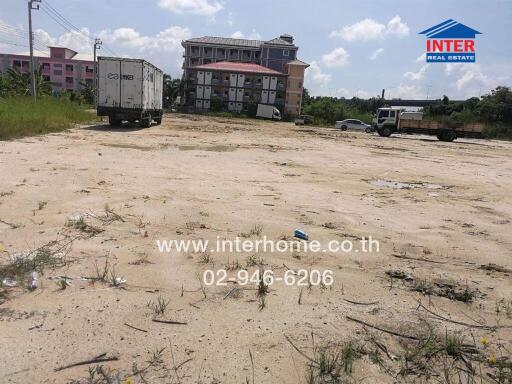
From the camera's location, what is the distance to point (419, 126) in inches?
1351

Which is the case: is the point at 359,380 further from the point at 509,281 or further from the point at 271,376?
the point at 509,281

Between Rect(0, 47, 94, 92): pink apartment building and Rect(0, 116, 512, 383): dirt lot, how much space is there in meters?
88.7

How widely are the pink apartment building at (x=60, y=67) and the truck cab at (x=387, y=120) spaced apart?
231 feet

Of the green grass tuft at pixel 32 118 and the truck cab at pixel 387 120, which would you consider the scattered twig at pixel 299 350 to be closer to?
the green grass tuft at pixel 32 118

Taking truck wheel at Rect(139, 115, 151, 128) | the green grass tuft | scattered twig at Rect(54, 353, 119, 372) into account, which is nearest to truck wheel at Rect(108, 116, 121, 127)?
truck wheel at Rect(139, 115, 151, 128)

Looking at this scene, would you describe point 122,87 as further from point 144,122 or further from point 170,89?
point 170,89

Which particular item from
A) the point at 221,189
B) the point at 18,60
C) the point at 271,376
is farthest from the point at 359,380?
the point at 18,60

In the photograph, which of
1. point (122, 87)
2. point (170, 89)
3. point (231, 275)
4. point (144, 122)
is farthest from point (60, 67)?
point (231, 275)

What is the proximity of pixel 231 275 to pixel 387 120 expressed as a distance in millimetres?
33618

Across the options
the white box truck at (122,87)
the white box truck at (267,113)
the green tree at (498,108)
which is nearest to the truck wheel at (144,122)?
the white box truck at (122,87)

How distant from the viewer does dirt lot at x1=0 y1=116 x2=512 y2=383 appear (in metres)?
2.85

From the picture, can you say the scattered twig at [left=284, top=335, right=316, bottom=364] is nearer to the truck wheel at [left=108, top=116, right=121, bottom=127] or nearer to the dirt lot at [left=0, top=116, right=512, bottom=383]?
the dirt lot at [left=0, top=116, right=512, bottom=383]

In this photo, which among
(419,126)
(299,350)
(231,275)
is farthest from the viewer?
(419,126)

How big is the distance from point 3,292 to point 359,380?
9.58 feet
